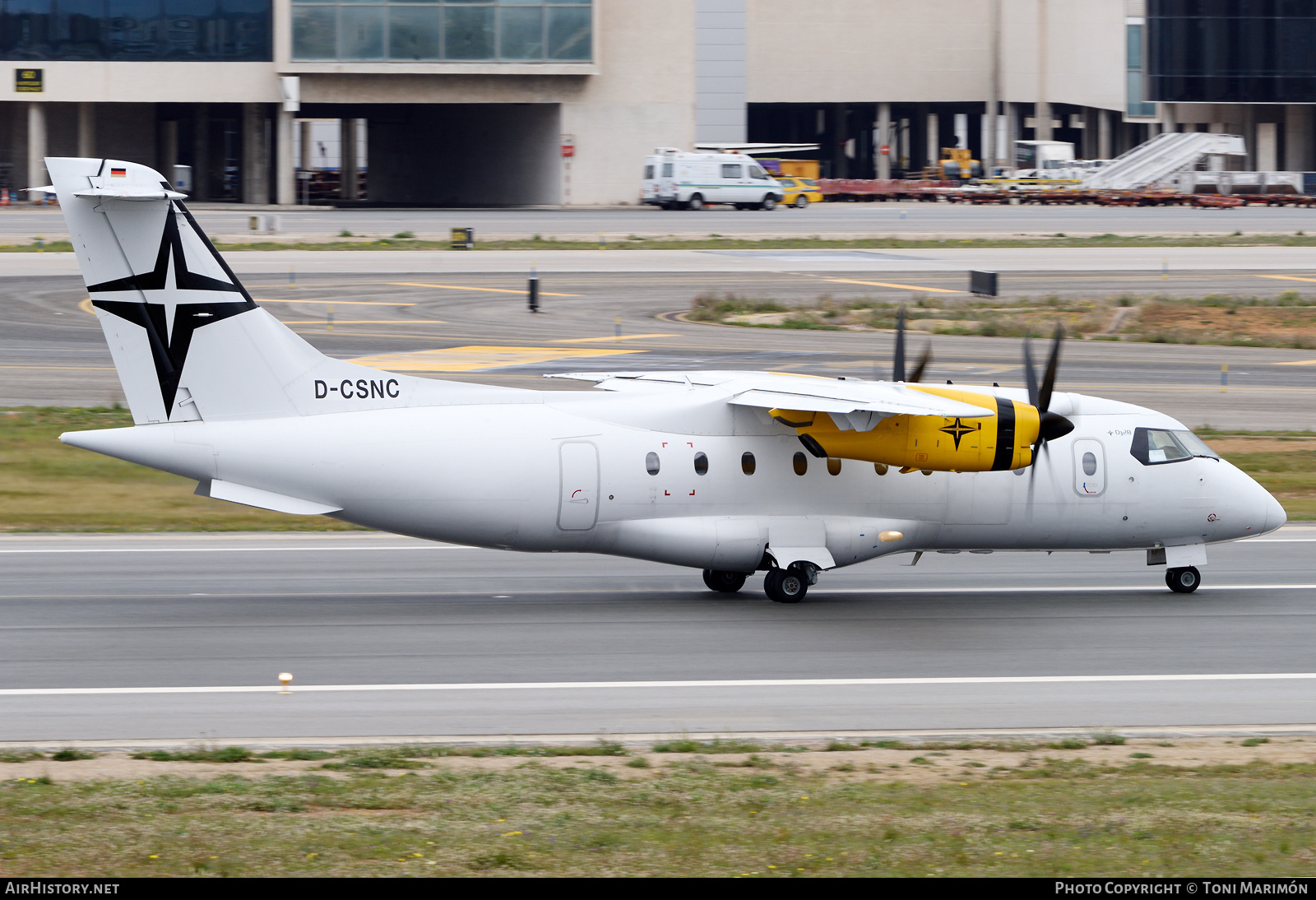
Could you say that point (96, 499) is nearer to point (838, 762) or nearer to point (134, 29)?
point (838, 762)

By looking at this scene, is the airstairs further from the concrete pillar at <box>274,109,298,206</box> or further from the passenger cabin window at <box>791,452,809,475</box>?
the passenger cabin window at <box>791,452,809,475</box>

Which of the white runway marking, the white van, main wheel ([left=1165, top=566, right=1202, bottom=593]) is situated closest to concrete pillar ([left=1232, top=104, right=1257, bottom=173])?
the white van

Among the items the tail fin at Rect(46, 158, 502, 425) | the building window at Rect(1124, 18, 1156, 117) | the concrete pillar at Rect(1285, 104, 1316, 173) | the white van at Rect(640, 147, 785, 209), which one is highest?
the building window at Rect(1124, 18, 1156, 117)

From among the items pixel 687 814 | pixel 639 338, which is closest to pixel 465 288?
pixel 639 338

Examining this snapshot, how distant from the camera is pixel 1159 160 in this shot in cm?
11038

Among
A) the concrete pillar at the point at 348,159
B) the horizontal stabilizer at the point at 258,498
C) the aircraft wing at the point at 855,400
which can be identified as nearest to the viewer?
the aircraft wing at the point at 855,400

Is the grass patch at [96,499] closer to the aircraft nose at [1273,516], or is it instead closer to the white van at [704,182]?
the aircraft nose at [1273,516]

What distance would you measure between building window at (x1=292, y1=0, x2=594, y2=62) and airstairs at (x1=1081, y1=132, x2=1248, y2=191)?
42.0 metres

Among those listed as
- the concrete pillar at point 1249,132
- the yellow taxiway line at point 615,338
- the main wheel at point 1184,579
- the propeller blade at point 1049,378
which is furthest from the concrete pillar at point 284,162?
the propeller blade at point 1049,378

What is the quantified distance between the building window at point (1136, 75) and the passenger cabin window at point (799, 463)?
10718 cm

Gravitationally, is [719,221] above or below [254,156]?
below

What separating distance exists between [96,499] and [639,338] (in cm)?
2413

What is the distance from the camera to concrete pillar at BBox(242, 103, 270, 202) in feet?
311

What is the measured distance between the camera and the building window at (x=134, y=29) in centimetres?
8862
